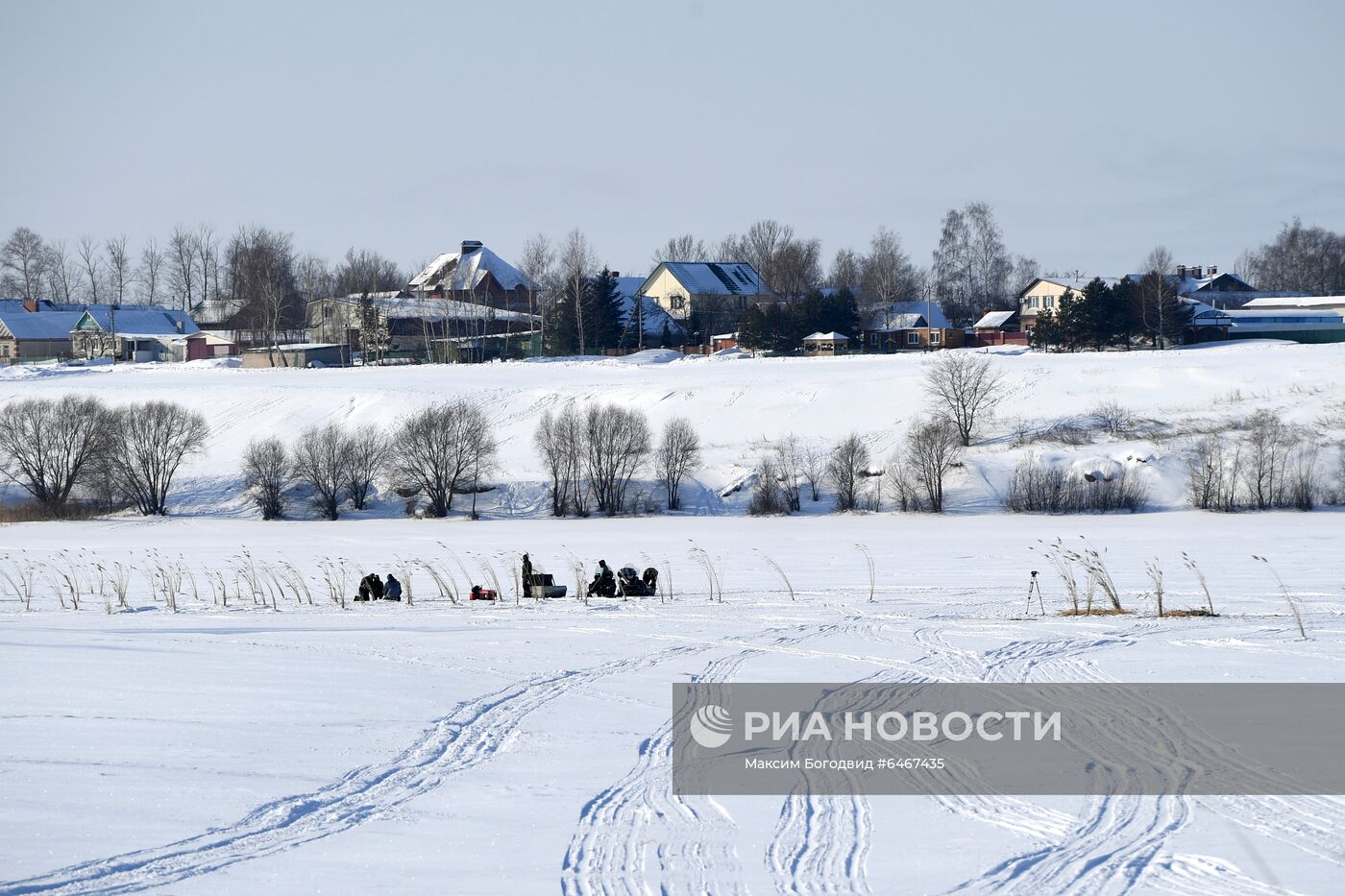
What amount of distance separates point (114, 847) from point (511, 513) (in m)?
39.4

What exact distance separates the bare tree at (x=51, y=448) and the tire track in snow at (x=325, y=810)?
44.2 metres

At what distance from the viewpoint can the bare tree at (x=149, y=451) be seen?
5000 centimetres

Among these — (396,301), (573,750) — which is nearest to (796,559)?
(573,750)

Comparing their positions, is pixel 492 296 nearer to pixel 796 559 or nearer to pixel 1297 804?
pixel 796 559

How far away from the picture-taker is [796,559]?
29.8 m

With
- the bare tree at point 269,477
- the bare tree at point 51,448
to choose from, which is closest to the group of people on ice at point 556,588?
the bare tree at point 269,477

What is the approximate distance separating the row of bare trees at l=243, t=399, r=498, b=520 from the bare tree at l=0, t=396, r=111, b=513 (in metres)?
7.04

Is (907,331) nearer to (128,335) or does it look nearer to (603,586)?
(128,335)

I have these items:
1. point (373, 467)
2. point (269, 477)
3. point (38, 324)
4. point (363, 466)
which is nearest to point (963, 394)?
point (373, 467)

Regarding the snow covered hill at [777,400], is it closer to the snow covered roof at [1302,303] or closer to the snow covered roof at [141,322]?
the snow covered roof at [141,322]

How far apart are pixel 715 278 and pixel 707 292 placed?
3.43 meters

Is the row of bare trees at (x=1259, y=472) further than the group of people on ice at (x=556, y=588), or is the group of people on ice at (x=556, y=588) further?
the row of bare trees at (x=1259, y=472)

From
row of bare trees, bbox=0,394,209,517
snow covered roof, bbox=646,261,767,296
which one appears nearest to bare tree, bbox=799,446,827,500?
row of bare trees, bbox=0,394,209,517

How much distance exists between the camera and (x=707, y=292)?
99062mm
